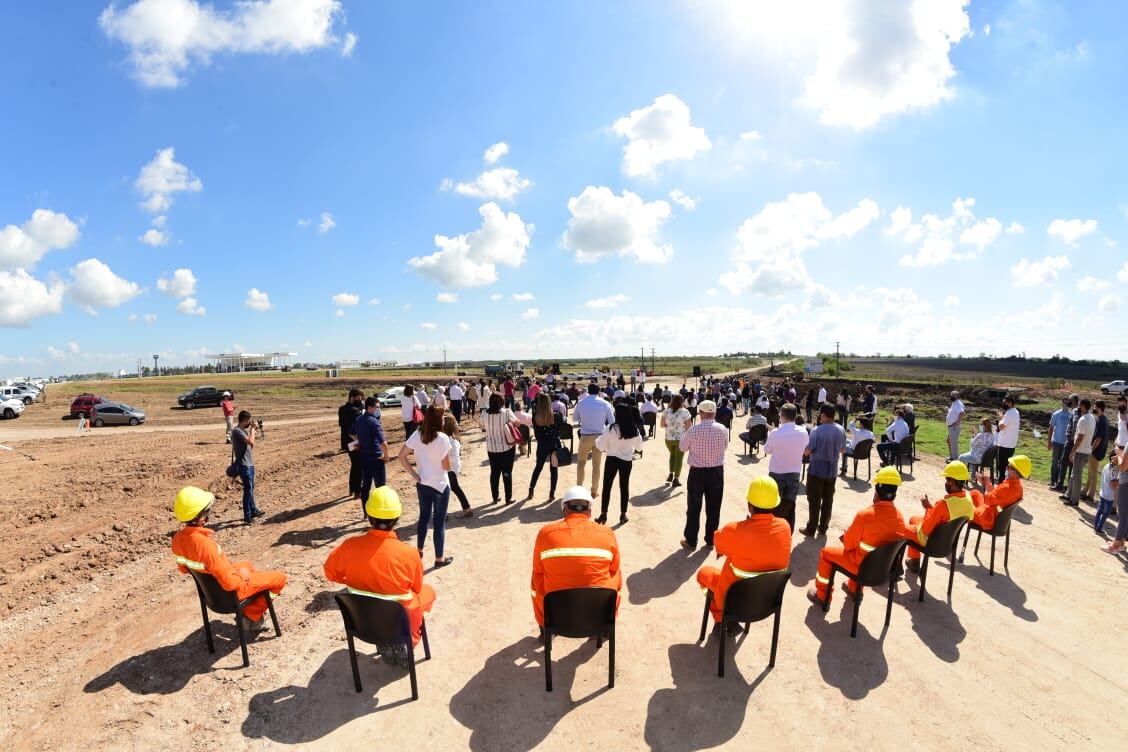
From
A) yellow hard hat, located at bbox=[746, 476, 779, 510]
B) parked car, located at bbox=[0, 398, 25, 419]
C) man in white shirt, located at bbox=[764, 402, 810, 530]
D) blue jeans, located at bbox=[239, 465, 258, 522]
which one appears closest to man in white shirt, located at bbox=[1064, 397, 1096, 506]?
man in white shirt, located at bbox=[764, 402, 810, 530]

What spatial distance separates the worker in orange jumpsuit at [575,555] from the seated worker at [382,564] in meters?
0.91

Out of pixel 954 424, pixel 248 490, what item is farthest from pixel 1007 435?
pixel 248 490

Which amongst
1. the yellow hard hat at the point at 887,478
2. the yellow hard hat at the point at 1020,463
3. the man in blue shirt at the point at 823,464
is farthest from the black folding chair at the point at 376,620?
the yellow hard hat at the point at 1020,463

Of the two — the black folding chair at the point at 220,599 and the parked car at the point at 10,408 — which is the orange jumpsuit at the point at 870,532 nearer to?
the black folding chair at the point at 220,599

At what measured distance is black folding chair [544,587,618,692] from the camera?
3.41m

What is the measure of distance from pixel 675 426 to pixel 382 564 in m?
6.45

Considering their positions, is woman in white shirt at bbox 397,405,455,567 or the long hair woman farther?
the long hair woman

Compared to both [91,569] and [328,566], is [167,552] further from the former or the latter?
[328,566]

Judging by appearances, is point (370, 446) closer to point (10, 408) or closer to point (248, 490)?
point (248, 490)

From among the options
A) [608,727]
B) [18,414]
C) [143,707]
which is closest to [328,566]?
[143,707]

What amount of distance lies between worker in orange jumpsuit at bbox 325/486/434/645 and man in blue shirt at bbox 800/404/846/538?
5.42 m

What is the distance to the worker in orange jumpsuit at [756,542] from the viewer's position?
3.81 meters

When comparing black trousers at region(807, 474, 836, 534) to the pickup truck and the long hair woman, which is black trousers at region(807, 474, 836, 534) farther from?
the pickup truck

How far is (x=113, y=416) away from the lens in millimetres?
25297
